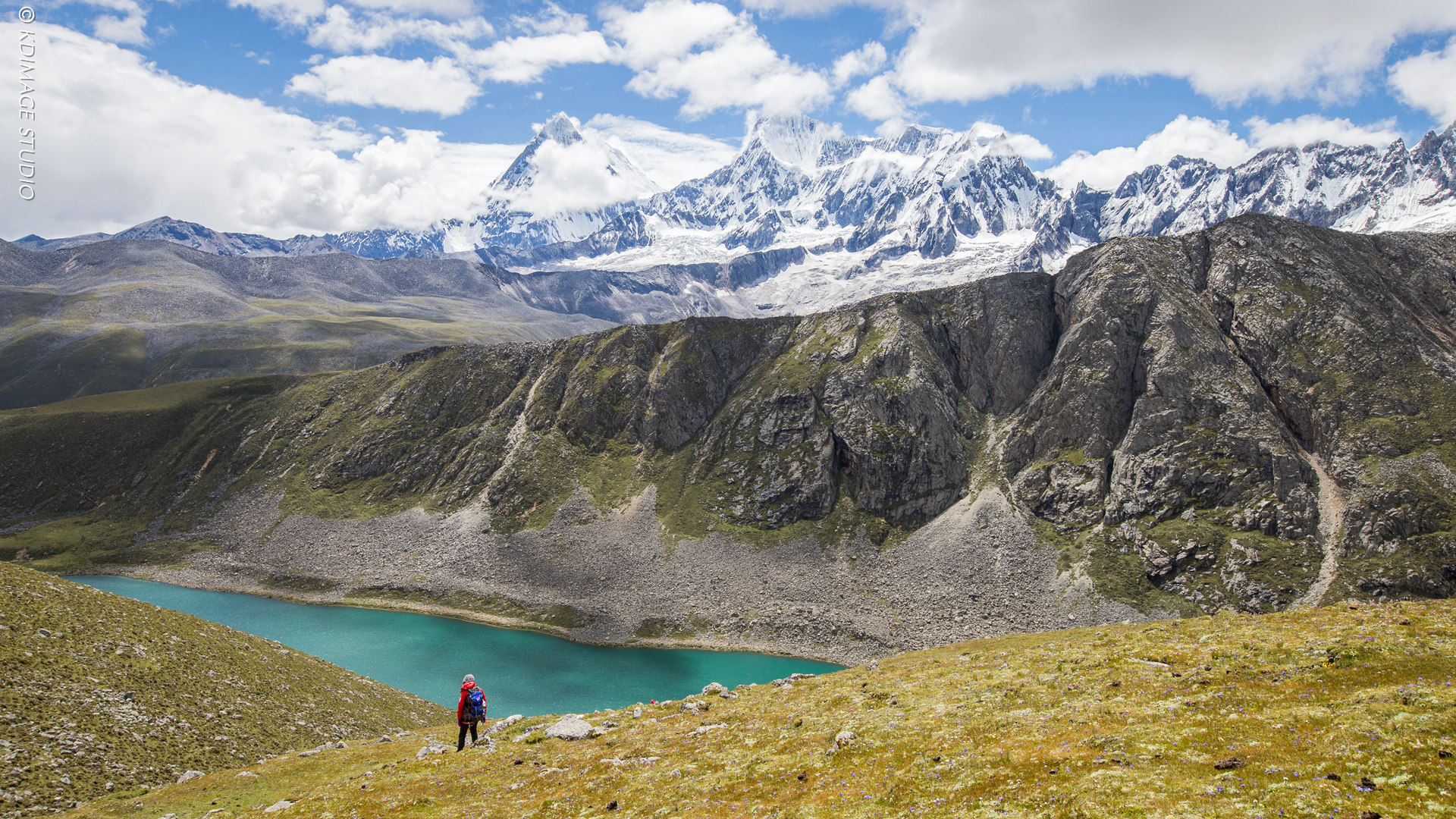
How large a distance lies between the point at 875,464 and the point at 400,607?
300 feet

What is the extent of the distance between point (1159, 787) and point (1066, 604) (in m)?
85.9

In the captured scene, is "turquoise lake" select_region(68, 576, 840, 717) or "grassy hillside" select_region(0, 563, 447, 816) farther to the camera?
"turquoise lake" select_region(68, 576, 840, 717)

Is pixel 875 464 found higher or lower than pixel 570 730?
higher

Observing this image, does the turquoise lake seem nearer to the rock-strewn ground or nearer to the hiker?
the rock-strewn ground

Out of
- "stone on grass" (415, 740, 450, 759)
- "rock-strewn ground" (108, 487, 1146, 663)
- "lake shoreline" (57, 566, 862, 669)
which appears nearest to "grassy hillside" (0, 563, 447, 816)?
"stone on grass" (415, 740, 450, 759)

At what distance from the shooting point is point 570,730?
3372cm

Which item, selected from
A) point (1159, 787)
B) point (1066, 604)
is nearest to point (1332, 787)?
point (1159, 787)

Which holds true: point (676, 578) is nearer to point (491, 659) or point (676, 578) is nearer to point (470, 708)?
point (491, 659)

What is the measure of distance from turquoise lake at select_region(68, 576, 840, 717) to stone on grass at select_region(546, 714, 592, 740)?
46228 millimetres

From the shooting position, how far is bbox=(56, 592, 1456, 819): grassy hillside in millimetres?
16938

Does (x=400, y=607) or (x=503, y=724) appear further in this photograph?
(x=400, y=607)

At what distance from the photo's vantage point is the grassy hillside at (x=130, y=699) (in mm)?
30797

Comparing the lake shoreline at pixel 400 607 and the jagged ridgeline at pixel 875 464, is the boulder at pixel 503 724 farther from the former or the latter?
the jagged ridgeline at pixel 875 464

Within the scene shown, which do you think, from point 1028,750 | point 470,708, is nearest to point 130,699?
point 470,708
